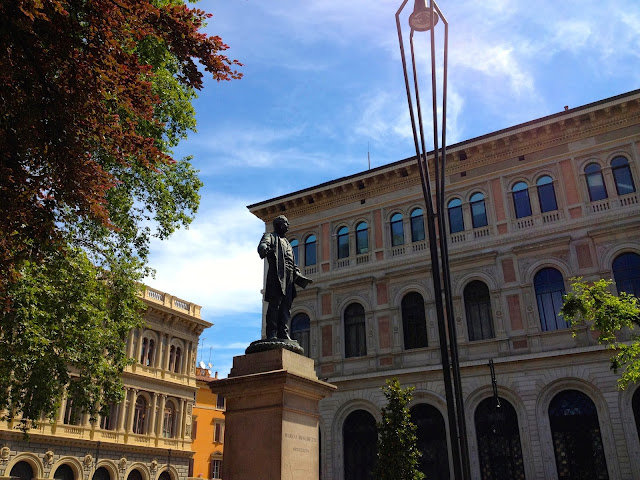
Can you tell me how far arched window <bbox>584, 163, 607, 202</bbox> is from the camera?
2305 cm

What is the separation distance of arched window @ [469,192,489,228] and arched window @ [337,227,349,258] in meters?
6.34

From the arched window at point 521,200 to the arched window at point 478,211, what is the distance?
137 cm

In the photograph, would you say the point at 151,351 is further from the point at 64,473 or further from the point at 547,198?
the point at 547,198

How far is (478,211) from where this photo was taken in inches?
1001

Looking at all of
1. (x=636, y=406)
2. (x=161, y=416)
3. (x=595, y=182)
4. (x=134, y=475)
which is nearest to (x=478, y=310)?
(x=636, y=406)

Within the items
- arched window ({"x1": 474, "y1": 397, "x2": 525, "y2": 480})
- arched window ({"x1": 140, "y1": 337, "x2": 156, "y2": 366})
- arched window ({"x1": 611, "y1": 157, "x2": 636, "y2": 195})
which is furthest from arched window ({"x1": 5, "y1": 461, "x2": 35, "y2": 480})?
arched window ({"x1": 611, "y1": 157, "x2": 636, "y2": 195})

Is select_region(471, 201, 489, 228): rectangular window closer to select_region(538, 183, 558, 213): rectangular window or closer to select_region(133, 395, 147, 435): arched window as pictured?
select_region(538, 183, 558, 213): rectangular window

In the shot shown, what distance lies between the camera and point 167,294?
137ft

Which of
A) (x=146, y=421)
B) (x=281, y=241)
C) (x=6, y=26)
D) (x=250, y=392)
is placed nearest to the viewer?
(x=6, y=26)

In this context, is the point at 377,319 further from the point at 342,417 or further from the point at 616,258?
the point at 616,258

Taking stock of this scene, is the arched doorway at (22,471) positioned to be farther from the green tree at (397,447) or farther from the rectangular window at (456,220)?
the rectangular window at (456,220)

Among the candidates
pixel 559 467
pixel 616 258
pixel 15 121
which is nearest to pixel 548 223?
pixel 616 258

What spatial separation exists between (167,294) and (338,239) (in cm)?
1837

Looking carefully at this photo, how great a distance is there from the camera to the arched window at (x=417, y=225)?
2647cm
